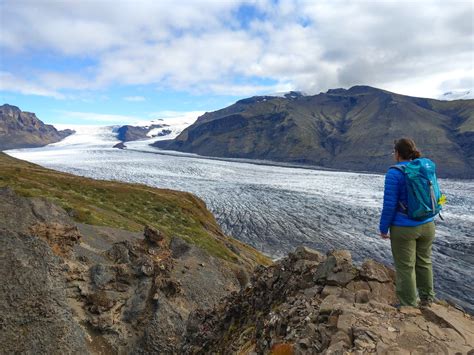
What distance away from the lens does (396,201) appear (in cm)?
901

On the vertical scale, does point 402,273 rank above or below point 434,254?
above

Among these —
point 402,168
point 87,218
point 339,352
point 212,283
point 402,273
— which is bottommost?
point 212,283

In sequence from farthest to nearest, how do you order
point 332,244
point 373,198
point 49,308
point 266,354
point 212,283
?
point 373,198 < point 332,244 < point 212,283 < point 49,308 < point 266,354

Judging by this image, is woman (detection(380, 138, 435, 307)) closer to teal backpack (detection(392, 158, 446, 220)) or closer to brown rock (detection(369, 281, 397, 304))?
teal backpack (detection(392, 158, 446, 220))

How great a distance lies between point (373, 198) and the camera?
13112 centimetres

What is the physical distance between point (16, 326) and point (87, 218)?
73.3 feet

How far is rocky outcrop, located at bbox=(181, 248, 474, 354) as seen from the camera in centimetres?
775

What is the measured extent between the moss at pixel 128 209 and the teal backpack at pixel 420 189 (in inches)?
1220

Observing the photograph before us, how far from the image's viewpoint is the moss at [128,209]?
132 feet

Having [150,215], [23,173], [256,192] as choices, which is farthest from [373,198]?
[23,173]

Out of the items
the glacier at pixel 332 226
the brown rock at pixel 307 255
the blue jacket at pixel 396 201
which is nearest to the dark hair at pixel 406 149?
the blue jacket at pixel 396 201

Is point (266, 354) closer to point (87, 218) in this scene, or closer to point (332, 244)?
point (87, 218)

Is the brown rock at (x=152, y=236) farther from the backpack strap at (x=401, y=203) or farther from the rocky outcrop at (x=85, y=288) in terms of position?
the backpack strap at (x=401, y=203)

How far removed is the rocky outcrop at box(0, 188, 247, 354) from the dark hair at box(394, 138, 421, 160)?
13.6 meters
